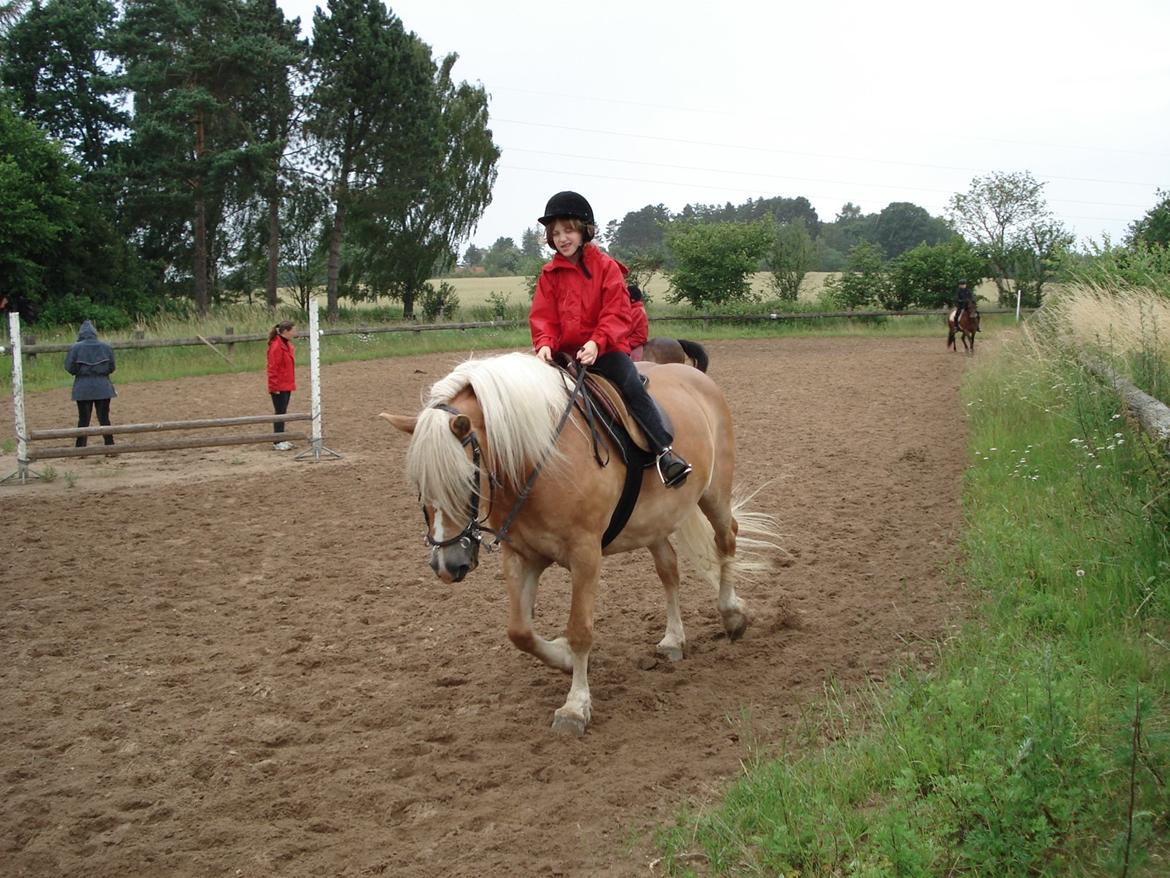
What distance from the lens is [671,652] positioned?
18.2 feet

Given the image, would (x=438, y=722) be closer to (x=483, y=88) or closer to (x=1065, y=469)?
(x=1065, y=469)

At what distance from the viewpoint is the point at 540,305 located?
16.9 feet

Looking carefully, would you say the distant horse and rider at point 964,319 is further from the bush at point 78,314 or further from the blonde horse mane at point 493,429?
the bush at point 78,314

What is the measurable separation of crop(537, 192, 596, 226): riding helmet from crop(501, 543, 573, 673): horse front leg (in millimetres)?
1690

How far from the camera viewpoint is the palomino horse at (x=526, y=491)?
411 centimetres

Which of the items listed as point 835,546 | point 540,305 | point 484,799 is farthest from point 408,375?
point 484,799

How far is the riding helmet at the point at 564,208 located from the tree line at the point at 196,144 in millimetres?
27238

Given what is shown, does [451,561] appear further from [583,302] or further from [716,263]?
[716,263]

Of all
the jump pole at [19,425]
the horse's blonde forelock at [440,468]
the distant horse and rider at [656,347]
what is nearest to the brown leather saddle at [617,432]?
the horse's blonde forelock at [440,468]

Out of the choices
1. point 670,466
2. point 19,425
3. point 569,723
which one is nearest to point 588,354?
point 670,466

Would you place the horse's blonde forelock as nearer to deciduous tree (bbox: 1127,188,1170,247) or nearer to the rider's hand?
the rider's hand

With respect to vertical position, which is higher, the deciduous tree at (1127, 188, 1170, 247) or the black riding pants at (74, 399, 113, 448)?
the deciduous tree at (1127, 188, 1170, 247)

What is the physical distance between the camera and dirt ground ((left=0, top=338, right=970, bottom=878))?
3.69 meters

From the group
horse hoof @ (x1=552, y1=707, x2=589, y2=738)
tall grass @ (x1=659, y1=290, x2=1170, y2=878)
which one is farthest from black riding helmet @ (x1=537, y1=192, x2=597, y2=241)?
tall grass @ (x1=659, y1=290, x2=1170, y2=878)
